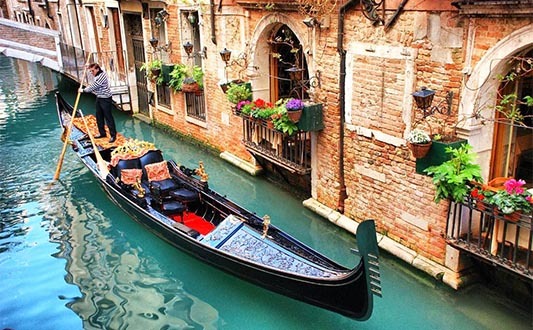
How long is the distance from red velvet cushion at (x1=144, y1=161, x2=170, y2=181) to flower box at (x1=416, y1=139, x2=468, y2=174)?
2972 mm

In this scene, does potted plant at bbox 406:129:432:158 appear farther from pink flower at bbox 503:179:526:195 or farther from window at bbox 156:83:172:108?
window at bbox 156:83:172:108

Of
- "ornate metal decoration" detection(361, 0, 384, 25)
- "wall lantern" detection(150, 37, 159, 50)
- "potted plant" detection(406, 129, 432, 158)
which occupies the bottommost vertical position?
"potted plant" detection(406, 129, 432, 158)

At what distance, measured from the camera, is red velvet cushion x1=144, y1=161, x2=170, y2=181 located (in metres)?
5.67

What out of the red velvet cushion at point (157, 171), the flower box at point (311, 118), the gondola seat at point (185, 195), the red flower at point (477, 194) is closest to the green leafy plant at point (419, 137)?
the red flower at point (477, 194)

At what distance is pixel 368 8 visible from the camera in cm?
435

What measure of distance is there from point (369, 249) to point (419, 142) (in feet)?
3.38

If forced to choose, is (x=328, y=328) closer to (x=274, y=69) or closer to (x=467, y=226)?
(x=467, y=226)

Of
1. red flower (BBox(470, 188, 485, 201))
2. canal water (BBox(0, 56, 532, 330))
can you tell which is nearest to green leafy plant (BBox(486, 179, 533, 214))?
red flower (BBox(470, 188, 485, 201))

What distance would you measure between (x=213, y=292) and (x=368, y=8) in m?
2.79

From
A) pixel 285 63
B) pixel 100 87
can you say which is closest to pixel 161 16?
pixel 100 87

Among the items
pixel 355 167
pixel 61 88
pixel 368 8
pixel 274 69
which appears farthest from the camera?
pixel 61 88

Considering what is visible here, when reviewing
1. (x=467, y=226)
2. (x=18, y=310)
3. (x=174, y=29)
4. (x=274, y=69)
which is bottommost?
(x=18, y=310)

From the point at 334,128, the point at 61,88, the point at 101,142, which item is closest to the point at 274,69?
the point at 334,128

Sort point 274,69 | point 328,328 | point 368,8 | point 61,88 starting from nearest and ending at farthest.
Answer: point 328,328, point 368,8, point 274,69, point 61,88
